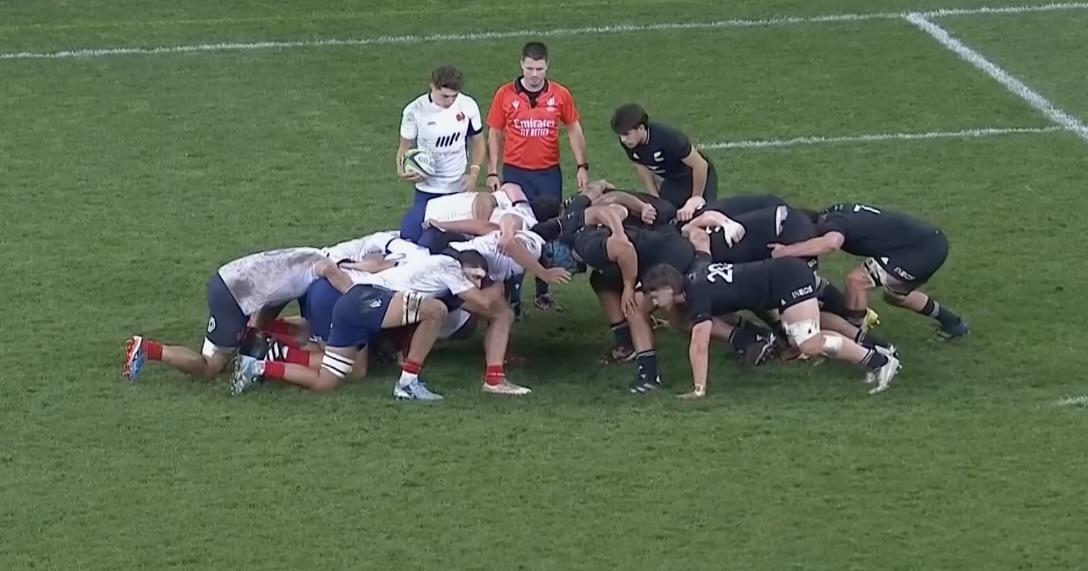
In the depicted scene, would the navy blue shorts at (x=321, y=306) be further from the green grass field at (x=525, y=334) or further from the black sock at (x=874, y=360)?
the black sock at (x=874, y=360)

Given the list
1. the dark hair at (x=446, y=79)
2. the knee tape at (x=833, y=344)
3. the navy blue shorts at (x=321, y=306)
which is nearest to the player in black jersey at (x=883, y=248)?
the knee tape at (x=833, y=344)

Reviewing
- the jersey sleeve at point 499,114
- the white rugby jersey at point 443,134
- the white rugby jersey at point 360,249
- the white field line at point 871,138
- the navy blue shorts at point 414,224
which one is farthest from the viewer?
the white field line at point 871,138

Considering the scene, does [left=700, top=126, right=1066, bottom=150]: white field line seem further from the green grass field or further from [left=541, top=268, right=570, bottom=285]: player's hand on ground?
[left=541, top=268, right=570, bottom=285]: player's hand on ground

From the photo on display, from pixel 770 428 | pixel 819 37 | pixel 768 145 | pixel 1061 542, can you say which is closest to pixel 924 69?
pixel 819 37

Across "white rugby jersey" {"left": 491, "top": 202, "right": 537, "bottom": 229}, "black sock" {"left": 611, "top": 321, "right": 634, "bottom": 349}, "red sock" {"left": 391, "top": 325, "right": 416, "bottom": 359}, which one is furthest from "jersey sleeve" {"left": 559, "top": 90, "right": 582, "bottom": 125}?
"red sock" {"left": 391, "top": 325, "right": 416, "bottom": 359}

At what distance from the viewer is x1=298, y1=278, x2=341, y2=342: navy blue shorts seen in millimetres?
11352

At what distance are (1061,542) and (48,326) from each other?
20.3 ft

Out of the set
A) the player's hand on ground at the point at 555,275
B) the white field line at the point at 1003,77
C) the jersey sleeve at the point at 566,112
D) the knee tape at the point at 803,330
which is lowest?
the white field line at the point at 1003,77

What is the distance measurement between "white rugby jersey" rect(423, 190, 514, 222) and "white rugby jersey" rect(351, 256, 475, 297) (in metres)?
0.67

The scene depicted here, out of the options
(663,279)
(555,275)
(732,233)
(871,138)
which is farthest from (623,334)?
(871,138)

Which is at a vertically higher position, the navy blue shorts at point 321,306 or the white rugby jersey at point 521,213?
the white rugby jersey at point 521,213

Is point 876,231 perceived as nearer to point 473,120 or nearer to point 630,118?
point 630,118

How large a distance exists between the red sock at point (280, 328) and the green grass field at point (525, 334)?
0.48 metres

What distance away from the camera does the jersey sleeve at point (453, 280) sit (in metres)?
11.3
